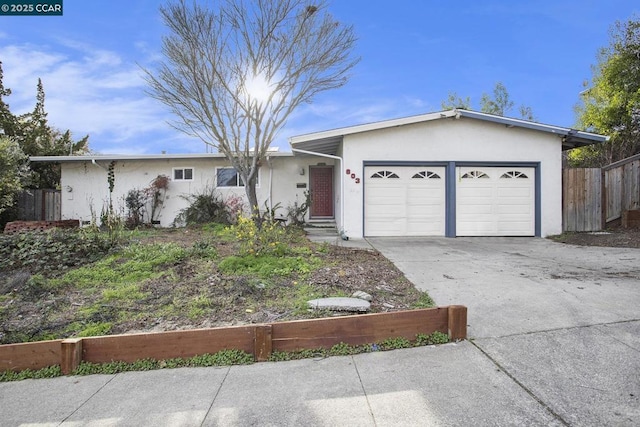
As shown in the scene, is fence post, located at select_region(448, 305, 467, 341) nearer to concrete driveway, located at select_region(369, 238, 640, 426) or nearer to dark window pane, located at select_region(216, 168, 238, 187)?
concrete driveway, located at select_region(369, 238, 640, 426)

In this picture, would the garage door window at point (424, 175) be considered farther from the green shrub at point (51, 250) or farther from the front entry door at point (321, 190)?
the green shrub at point (51, 250)

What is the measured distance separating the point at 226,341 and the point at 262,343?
0.31 m

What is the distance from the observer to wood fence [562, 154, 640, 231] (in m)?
10.2

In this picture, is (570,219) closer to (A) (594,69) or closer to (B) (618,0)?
(B) (618,0)

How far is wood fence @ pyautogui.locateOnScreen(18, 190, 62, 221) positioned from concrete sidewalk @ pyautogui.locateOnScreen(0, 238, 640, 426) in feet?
42.8

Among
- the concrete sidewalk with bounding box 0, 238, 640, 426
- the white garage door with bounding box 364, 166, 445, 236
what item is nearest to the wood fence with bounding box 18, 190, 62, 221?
the white garage door with bounding box 364, 166, 445, 236

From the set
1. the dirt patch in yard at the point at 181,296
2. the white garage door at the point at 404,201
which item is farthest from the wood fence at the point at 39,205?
the white garage door at the point at 404,201

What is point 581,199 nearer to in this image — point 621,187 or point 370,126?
point 621,187

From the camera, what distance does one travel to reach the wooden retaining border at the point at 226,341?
2928mm

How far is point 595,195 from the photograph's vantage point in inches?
404

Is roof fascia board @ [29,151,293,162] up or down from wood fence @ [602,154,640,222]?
up

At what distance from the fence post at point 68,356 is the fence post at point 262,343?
4.64 feet

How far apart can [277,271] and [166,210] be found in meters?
9.56

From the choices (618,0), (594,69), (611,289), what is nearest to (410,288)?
(611,289)
